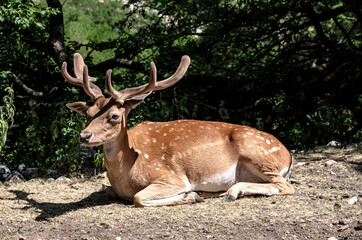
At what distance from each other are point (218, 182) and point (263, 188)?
505 mm

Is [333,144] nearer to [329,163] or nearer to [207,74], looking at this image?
[329,163]

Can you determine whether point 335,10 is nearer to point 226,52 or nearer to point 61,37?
point 226,52

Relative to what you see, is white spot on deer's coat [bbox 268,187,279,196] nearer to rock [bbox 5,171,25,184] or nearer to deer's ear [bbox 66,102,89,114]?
deer's ear [bbox 66,102,89,114]

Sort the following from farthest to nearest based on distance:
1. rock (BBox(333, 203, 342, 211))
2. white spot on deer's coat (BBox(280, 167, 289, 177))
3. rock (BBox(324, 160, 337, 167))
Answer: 1. rock (BBox(324, 160, 337, 167))
2. white spot on deer's coat (BBox(280, 167, 289, 177))
3. rock (BBox(333, 203, 342, 211))

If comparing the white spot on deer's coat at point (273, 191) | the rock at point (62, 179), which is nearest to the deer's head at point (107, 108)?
the white spot on deer's coat at point (273, 191)

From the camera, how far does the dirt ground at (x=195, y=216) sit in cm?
451

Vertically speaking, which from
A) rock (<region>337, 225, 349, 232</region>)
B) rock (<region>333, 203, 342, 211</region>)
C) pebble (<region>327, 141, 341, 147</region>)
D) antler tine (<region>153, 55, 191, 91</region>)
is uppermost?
antler tine (<region>153, 55, 191, 91</region>)

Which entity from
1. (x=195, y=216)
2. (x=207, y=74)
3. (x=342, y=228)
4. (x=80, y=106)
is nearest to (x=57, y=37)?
(x=207, y=74)

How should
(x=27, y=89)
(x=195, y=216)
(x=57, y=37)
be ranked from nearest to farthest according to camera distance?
(x=195, y=216), (x=27, y=89), (x=57, y=37)

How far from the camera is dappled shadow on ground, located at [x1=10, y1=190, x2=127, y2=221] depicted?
5.28 meters

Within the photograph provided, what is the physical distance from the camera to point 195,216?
16.2 ft

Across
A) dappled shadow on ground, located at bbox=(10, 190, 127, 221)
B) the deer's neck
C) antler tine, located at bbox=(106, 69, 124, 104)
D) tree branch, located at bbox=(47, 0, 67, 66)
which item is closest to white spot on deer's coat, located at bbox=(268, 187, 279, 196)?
the deer's neck

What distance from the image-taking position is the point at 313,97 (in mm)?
8891

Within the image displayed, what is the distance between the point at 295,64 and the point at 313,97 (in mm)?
909
